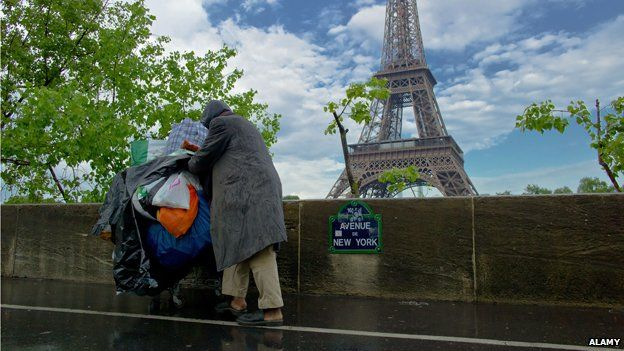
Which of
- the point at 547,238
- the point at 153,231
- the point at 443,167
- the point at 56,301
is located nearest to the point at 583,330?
the point at 547,238

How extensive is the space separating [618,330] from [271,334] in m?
2.30

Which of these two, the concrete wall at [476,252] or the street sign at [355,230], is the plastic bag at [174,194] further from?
the street sign at [355,230]

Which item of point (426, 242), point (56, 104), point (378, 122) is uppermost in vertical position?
point (378, 122)

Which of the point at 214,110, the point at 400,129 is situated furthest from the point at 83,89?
the point at 400,129

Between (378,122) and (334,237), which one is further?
(378,122)

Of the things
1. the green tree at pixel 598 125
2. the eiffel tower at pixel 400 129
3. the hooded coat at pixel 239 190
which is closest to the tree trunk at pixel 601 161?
the green tree at pixel 598 125

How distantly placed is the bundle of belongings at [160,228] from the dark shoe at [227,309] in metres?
0.42

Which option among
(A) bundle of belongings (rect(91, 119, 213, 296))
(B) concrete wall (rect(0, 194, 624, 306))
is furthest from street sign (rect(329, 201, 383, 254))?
(A) bundle of belongings (rect(91, 119, 213, 296))

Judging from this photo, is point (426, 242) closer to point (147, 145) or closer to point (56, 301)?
point (147, 145)

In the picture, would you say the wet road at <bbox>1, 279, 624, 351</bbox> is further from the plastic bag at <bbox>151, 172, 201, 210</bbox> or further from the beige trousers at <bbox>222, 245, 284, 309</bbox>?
the plastic bag at <bbox>151, 172, 201, 210</bbox>

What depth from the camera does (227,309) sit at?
425 centimetres

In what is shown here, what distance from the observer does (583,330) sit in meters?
3.42

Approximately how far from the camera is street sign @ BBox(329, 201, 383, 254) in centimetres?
494

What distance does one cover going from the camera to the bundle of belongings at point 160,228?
3.92 m
